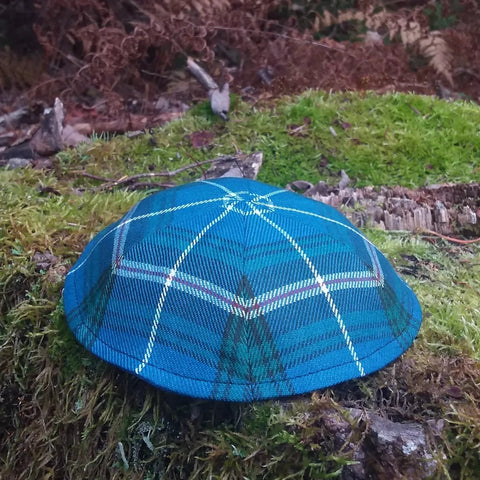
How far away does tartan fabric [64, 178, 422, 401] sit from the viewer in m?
1.27

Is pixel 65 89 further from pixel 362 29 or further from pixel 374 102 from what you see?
pixel 362 29

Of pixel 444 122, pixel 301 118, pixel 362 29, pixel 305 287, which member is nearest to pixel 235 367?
pixel 305 287

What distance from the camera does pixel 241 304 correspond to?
1277mm

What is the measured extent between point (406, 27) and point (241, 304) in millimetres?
3606

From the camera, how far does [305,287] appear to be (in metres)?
1.32

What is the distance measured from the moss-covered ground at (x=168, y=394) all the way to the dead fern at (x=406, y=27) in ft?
5.00

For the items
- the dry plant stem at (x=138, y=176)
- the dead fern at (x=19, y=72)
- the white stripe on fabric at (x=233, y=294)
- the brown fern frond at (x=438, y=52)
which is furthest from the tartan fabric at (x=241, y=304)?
the brown fern frond at (x=438, y=52)

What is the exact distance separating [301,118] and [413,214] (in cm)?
104

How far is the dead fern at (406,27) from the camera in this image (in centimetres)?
392

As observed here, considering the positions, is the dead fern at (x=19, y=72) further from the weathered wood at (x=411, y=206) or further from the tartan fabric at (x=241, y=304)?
the tartan fabric at (x=241, y=304)

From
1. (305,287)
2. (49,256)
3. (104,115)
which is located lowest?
(104,115)

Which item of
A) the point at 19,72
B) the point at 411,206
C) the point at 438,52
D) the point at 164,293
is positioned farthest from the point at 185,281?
the point at 438,52

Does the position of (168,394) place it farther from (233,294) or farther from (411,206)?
(411,206)

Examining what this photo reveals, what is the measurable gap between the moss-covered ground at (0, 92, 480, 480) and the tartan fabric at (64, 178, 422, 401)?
0.10 metres
